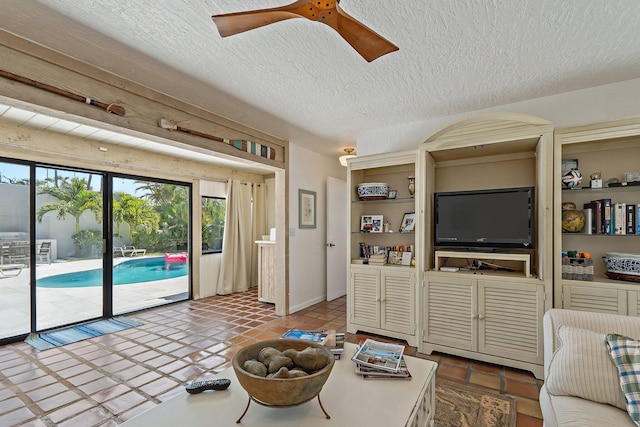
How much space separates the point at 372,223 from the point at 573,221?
1.83m

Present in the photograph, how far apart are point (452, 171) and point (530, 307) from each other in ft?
4.89

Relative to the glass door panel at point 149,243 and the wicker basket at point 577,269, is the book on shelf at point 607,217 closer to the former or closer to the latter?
the wicker basket at point 577,269

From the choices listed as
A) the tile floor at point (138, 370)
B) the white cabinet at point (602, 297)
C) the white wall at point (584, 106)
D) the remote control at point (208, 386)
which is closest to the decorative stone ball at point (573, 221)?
the white cabinet at point (602, 297)

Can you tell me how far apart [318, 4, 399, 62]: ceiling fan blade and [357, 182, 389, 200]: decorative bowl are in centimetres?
191

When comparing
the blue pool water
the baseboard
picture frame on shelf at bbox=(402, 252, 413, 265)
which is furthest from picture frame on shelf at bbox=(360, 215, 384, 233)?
the blue pool water

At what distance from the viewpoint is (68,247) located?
3.68 metres

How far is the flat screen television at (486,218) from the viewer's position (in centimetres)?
256

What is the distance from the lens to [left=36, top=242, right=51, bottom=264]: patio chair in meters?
3.44

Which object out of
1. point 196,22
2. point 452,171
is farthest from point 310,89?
point 452,171

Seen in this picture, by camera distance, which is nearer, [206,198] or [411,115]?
[411,115]

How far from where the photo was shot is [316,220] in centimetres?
475

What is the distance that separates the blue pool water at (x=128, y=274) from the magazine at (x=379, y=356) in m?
3.87

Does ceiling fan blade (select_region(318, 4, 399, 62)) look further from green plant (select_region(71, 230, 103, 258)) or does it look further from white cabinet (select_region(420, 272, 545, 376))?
green plant (select_region(71, 230, 103, 258))

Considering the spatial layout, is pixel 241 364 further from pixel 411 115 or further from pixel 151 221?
pixel 151 221
